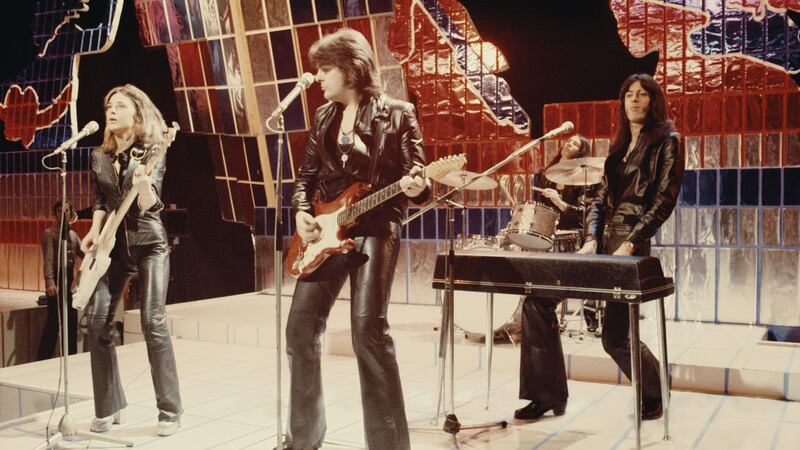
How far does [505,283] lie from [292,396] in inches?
44.2

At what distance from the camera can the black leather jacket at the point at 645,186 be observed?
348 centimetres

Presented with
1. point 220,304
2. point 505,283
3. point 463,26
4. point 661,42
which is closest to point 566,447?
point 505,283

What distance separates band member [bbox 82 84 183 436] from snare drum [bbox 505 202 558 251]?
2266 mm

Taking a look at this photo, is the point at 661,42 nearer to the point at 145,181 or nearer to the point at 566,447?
the point at 566,447

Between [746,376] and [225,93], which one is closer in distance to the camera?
[746,376]

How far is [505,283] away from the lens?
3439 millimetres

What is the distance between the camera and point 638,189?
3.58 m

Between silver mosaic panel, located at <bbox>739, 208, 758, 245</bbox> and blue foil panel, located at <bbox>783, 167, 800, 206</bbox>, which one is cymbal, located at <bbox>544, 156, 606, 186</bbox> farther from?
blue foil panel, located at <bbox>783, 167, 800, 206</bbox>

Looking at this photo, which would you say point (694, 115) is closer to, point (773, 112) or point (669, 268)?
point (773, 112)

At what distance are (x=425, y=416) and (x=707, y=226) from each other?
3254mm

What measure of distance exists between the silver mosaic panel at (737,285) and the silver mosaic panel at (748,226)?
2.8 inches

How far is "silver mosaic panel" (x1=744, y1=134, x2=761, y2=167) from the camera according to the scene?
18.8 feet

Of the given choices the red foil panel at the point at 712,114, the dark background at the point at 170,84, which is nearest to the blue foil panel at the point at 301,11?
the dark background at the point at 170,84

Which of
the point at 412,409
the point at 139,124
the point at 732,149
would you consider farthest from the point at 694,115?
the point at 139,124
